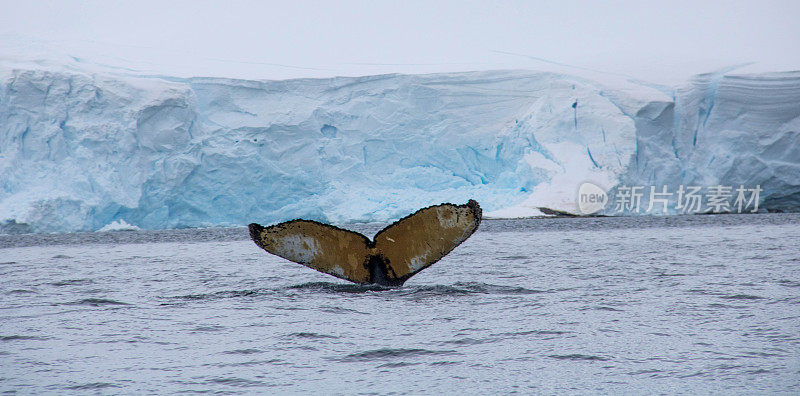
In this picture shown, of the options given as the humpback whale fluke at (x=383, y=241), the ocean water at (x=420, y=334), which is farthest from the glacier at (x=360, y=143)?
the humpback whale fluke at (x=383, y=241)

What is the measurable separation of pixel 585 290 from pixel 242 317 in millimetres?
3733

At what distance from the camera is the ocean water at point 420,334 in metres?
3.84

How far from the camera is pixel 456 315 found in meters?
6.18

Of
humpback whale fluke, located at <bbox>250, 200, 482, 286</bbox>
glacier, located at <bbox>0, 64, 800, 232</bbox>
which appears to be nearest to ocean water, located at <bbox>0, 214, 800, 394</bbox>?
humpback whale fluke, located at <bbox>250, 200, 482, 286</bbox>

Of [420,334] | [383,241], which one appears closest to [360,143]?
[383,241]

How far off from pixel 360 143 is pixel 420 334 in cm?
2755

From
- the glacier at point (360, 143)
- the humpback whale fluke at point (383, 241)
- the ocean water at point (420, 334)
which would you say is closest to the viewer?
A: the ocean water at point (420, 334)

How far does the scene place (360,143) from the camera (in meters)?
32.6

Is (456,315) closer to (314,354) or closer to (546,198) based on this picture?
(314,354)

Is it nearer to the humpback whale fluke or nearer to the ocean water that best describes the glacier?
the ocean water

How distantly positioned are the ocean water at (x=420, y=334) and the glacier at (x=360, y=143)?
63.8 feet

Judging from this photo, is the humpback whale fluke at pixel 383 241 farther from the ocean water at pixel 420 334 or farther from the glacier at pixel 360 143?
the glacier at pixel 360 143

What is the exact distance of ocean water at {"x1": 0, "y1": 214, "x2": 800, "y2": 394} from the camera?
3842 millimetres

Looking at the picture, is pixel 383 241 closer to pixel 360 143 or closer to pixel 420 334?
pixel 420 334
